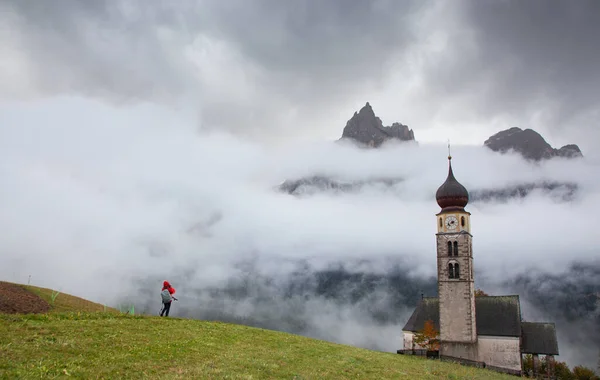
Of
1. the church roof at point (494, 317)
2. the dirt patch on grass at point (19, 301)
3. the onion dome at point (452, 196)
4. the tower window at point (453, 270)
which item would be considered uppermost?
the onion dome at point (452, 196)

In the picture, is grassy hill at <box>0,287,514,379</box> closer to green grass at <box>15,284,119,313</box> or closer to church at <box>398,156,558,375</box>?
green grass at <box>15,284,119,313</box>

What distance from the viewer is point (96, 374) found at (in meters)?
17.1

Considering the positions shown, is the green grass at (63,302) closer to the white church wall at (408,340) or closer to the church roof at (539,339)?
the white church wall at (408,340)

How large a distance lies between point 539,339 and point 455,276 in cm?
1779

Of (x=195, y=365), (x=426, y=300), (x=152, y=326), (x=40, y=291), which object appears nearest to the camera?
(x=195, y=365)

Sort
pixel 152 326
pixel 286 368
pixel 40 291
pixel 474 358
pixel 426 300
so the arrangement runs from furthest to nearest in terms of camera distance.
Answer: pixel 426 300 < pixel 474 358 < pixel 40 291 < pixel 152 326 < pixel 286 368

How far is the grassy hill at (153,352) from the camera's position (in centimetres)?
1803

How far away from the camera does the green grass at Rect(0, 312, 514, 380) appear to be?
18.0m

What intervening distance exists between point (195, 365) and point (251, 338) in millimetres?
12477

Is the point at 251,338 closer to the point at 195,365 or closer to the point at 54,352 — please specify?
the point at 195,365

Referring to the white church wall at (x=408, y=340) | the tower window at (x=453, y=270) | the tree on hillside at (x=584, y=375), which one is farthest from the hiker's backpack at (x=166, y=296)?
the tree on hillside at (x=584, y=375)

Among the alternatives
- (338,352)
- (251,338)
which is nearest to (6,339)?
(251,338)

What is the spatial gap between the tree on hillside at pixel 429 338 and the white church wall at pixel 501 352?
691cm

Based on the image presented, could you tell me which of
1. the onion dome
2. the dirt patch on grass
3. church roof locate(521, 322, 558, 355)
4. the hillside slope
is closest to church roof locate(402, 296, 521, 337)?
church roof locate(521, 322, 558, 355)
